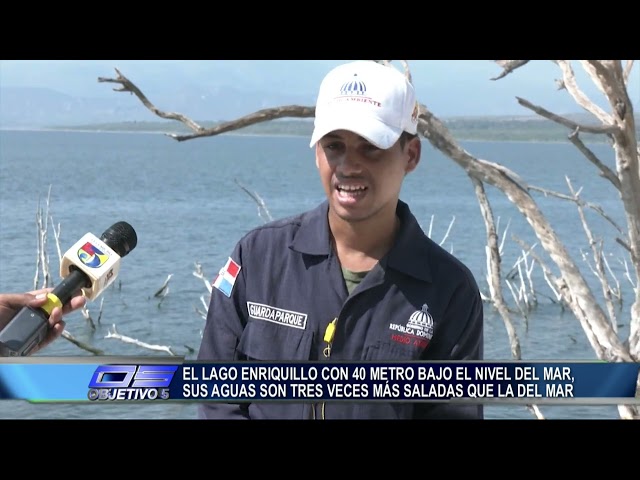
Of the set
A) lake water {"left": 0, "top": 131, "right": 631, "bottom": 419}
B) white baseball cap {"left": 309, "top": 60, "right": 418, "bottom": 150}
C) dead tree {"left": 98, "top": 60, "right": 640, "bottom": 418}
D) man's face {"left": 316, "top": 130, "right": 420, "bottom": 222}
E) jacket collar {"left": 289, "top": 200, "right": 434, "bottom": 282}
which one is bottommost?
lake water {"left": 0, "top": 131, "right": 631, "bottom": 419}

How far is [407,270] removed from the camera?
335 centimetres

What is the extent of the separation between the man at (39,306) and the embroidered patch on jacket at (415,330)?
40.8 inches

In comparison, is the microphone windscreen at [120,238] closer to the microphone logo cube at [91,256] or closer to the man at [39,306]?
the microphone logo cube at [91,256]

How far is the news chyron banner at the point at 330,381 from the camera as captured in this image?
3.27m

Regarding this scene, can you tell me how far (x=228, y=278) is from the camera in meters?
3.36

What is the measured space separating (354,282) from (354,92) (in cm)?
65

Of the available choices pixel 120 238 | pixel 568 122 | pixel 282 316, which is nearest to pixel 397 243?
pixel 282 316

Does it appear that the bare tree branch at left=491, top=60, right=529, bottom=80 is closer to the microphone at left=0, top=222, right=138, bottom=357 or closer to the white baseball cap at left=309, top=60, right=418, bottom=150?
the white baseball cap at left=309, top=60, right=418, bottom=150

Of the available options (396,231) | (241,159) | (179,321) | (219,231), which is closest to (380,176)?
(396,231)

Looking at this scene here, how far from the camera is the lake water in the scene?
24.5m

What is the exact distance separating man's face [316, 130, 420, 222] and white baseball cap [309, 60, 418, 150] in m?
0.07

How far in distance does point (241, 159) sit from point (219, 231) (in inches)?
2845

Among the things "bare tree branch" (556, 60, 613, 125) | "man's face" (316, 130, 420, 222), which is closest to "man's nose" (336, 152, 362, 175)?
"man's face" (316, 130, 420, 222)

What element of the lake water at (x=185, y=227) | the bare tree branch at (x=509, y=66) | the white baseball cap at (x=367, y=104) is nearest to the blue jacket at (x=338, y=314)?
the white baseball cap at (x=367, y=104)
